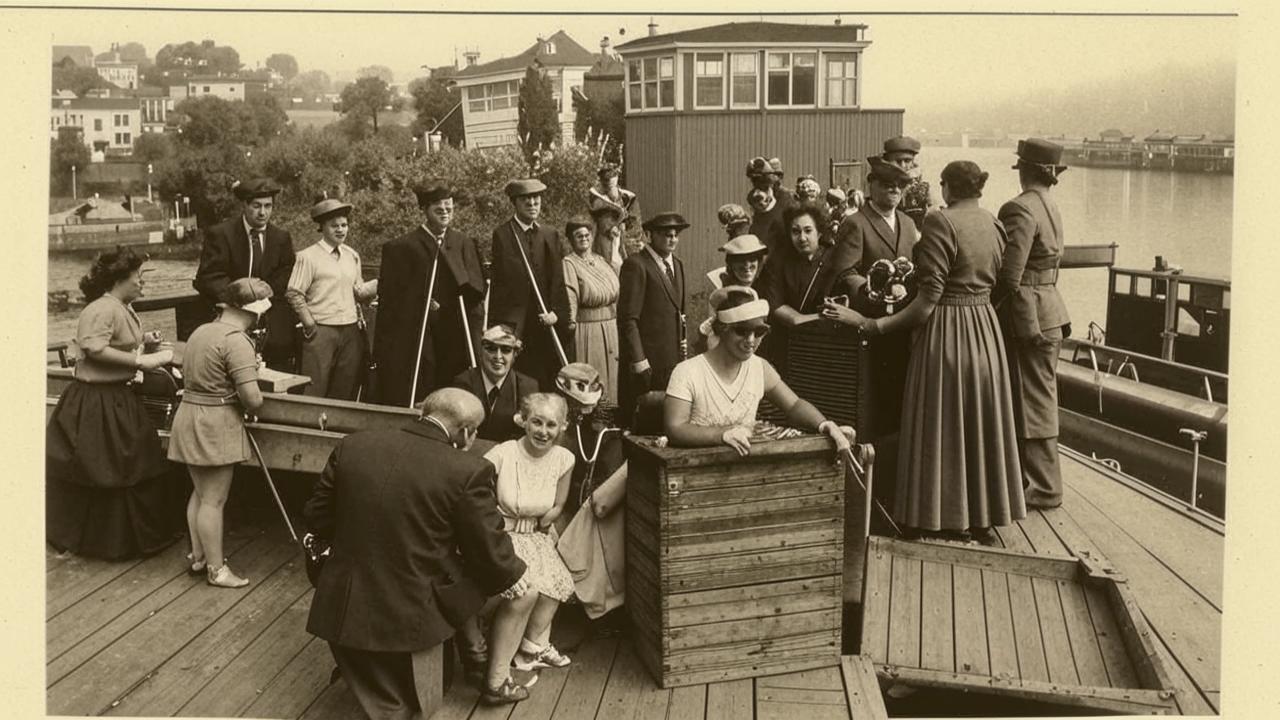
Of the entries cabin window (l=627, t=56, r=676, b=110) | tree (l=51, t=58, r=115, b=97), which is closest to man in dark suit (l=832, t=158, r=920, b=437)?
tree (l=51, t=58, r=115, b=97)

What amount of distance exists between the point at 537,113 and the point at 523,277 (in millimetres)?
26557

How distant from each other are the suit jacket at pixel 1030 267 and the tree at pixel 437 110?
114ft

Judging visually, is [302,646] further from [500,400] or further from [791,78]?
[791,78]

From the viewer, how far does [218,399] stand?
579cm

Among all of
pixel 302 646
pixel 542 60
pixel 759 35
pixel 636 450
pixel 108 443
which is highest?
pixel 542 60

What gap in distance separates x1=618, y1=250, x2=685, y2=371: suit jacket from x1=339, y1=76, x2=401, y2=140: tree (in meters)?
9.75

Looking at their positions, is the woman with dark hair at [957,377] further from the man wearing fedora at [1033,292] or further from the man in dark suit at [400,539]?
the man in dark suit at [400,539]

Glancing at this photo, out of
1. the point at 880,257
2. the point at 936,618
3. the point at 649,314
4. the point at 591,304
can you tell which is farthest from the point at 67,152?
the point at 936,618

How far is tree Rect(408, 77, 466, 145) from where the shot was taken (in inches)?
1652

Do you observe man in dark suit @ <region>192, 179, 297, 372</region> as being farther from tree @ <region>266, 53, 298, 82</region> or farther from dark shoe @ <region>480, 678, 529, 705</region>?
dark shoe @ <region>480, 678, 529, 705</region>

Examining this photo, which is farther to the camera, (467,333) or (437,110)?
(437,110)

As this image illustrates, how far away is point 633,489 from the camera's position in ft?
16.3

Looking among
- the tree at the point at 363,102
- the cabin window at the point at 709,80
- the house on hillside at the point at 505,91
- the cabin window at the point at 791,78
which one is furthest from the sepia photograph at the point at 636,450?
the house on hillside at the point at 505,91

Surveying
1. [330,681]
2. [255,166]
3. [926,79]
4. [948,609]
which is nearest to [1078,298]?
[926,79]
